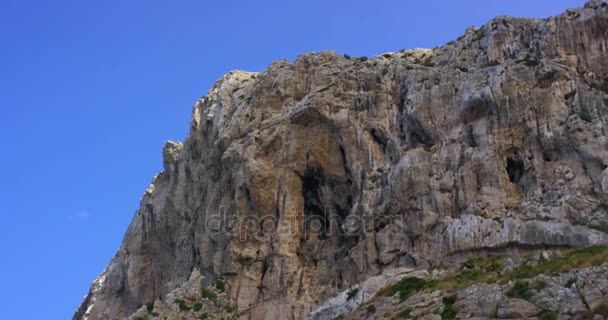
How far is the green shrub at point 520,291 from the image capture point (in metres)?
42.5

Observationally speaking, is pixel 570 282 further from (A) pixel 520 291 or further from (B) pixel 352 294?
(B) pixel 352 294

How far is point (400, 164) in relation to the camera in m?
66.6

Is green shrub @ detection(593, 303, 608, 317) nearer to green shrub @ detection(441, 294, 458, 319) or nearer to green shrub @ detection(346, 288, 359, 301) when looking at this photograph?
green shrub @ detection(441, 294, 458, 319)

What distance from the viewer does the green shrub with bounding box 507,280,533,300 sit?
140 feet

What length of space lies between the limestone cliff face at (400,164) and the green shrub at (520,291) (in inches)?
482

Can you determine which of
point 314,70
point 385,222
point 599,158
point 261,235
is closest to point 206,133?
point 314,70

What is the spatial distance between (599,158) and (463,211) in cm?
904

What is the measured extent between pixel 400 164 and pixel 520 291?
79.7 ft

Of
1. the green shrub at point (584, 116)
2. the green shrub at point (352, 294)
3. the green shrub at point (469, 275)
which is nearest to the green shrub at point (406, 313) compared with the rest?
the green shrub at point (469, 275)

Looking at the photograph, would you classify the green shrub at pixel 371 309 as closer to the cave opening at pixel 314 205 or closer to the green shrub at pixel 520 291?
the green shrub at pixel 520 291

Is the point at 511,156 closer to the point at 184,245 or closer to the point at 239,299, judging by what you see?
the point at 239,299

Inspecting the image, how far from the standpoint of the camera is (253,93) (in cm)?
8406

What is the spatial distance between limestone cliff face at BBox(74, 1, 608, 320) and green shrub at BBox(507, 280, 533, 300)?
12241mm

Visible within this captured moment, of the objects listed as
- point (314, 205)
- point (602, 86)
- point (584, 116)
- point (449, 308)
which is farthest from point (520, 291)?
point (314, 205)
